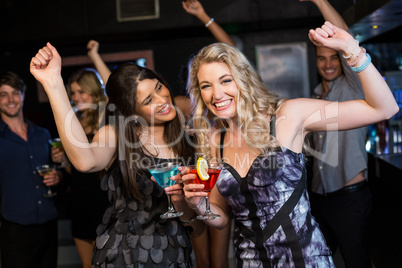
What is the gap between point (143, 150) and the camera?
83.4 inches

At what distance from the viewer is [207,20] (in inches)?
144

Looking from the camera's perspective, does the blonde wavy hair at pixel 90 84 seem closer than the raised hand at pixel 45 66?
No

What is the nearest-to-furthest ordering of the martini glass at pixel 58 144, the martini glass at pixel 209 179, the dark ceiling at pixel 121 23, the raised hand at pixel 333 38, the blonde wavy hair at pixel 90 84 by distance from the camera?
the raised hand at pixel 333 38, the martini glass at pixel 209 179, the martini glass at pixel 58 144, the blonde wavy hair at pixel 90 84, the dark ceiling at pixel 121 23

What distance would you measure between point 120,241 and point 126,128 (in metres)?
0.53

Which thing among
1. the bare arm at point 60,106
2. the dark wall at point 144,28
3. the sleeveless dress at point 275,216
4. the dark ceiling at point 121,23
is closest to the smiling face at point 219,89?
the sleeveless dress at point 275,216

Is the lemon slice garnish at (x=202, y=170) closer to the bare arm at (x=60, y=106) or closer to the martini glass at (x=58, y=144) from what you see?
the bare arm at (x=60, y=106)

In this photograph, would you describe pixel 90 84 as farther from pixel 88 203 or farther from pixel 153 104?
pixel 153 104

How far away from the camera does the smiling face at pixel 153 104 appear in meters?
2.14

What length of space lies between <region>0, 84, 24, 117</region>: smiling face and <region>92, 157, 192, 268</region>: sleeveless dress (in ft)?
4.63

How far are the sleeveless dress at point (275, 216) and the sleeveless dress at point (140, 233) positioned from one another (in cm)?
34

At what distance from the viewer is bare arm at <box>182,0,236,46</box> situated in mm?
3605

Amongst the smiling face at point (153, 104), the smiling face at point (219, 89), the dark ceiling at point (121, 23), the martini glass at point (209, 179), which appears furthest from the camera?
the dark ceiling at point (121, 23)

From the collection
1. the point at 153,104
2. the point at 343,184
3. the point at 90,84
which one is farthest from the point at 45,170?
the point at 343,184

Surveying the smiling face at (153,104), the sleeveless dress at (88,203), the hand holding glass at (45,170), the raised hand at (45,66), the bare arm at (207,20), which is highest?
the bare arm at (207,20)
